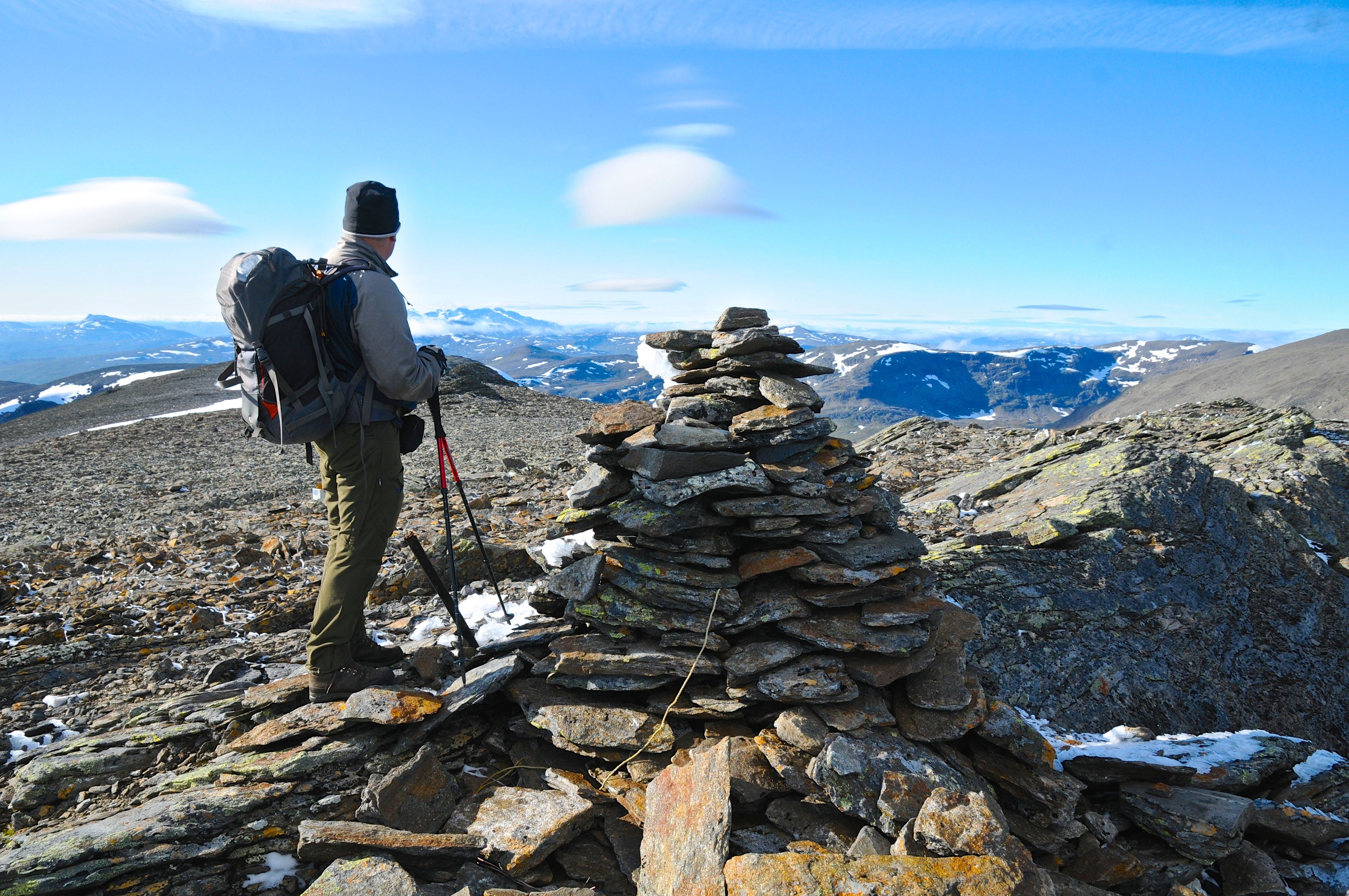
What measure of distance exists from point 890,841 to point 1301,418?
25.4m

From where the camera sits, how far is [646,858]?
5602 mm

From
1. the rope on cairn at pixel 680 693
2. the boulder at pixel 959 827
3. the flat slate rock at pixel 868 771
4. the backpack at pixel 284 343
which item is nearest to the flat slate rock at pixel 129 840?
the rope on cairn at pixel 680 693

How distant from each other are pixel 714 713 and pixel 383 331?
4.94 metres

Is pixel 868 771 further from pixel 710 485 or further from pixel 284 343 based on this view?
pixel 284 343

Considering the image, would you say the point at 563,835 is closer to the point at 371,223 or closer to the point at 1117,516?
the point at 371,223

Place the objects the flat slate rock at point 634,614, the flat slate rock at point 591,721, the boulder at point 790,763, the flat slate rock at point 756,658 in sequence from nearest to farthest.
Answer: the boulder at point 790,763
the flat slate rock at point 591,721
the flat slate rock at point 756,658
the flat slate rock at point 634,614

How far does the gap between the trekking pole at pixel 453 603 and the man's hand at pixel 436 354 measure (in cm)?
215

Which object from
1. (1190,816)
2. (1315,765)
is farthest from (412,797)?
(1315,765)

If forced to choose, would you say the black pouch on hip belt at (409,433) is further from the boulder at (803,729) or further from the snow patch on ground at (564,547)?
the boulder at (803,729)

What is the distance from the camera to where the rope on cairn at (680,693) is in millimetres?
6590

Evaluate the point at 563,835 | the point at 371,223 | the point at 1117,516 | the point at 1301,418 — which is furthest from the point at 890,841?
the point at 1301,418

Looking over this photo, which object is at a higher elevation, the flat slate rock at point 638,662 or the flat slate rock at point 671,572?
the flat slate rock at point 671,572

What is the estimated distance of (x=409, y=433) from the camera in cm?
715

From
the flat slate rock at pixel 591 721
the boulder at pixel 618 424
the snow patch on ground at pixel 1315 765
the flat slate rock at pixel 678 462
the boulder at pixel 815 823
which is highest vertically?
the boulder at pixel 618 424
